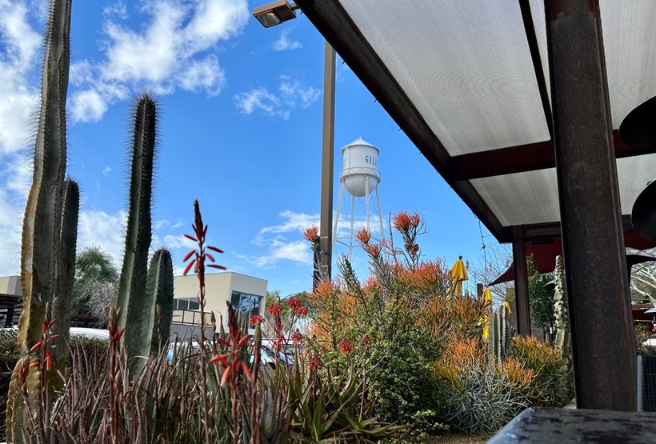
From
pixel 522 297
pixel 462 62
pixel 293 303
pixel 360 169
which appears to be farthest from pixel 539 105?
pixel 360 169

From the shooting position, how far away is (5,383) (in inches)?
240

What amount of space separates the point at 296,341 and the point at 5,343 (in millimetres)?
4486

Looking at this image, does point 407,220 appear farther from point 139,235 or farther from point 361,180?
point 361,180

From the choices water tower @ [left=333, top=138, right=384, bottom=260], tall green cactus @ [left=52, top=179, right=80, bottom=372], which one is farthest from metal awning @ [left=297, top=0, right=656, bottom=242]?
water tower @ [left=333, top=138, right=384, bottom=260]

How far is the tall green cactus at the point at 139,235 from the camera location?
411 centimetres

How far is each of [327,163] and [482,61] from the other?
3.02 m

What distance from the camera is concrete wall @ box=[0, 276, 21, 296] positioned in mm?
40750

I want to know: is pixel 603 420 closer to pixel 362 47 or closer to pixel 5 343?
pixel 362 47

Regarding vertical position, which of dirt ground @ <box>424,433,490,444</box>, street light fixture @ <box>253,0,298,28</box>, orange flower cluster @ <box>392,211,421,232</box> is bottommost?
dirt ground @ <box>424,433,490,444</box>

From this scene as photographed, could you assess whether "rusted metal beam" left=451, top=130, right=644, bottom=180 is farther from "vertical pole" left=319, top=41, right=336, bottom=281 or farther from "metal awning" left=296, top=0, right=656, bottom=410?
"vertical pole" left=319, top=41, right=336, bottom=281

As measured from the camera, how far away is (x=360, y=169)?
2417cm

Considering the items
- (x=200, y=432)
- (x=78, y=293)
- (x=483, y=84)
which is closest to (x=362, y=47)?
(x=483, y=84)

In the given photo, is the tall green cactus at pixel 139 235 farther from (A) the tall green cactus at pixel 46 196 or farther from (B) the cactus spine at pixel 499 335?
(B) the cactus spine at pixel 499 335

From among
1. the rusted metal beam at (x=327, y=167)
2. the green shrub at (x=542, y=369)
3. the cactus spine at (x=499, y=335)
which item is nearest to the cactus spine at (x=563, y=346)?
the green shrub at (x=542, y=369)
